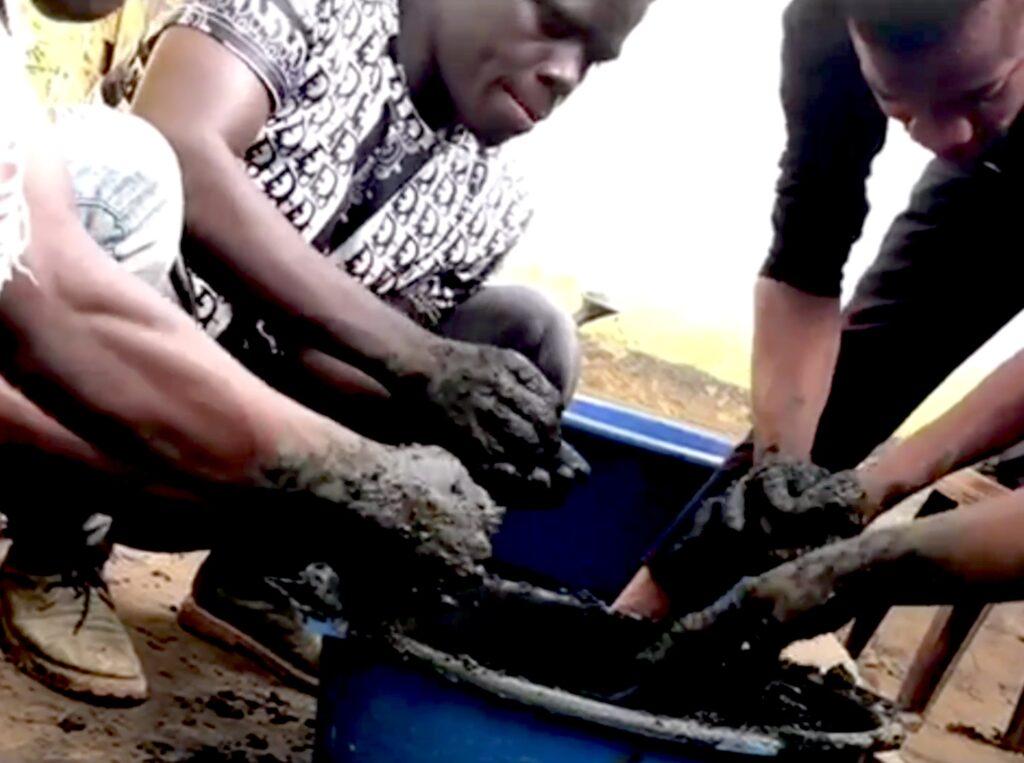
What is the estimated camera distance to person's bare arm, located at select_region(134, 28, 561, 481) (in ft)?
4.99

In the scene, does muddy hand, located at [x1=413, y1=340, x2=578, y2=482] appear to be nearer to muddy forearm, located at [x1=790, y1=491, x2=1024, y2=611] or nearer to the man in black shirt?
muddy forearm, located at [x1=790, y1=491, x2=1024, y2=611]

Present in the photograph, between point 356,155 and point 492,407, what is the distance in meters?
0.46

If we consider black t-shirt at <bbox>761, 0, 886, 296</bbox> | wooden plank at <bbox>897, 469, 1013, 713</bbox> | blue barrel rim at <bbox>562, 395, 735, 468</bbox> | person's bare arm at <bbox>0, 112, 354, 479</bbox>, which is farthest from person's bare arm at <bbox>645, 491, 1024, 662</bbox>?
wooden plank at <bbox>897, 469, 1013, 713</bbox>

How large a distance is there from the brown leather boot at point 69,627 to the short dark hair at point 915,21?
3.51ft

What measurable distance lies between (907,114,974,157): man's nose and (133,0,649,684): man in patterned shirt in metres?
0.39

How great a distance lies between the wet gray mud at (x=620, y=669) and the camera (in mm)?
1444

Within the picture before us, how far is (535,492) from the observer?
63.6 inches

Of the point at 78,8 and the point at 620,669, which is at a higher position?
the point at 78,8

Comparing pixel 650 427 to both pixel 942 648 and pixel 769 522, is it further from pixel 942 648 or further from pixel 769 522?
pixel 769 522

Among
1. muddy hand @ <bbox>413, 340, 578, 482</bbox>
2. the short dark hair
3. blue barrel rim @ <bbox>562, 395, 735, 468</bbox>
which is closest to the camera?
muddy hand @ <bbox>413, 340, 578, 482</bbox>

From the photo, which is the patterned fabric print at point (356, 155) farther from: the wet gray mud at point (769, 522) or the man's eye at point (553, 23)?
the wet gray mud at point (769, 522)

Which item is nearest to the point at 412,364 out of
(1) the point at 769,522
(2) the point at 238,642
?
(1) the point at 769,522

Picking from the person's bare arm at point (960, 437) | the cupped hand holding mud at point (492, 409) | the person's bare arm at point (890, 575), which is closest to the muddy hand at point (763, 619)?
the person's bare arm at point (890, 575)

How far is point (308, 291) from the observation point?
→ 155cm
